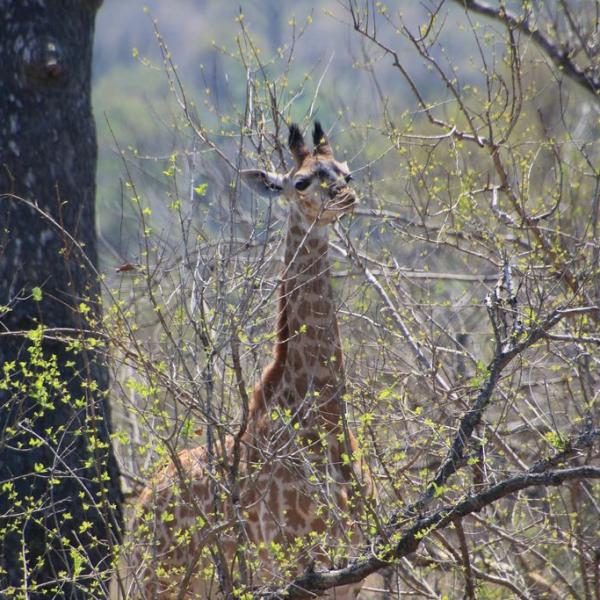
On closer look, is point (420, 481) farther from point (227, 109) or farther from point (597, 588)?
point (227, 109)

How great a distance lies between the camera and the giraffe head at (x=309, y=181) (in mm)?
5996

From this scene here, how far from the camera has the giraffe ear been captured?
616cm

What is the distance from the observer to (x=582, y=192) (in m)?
11.6

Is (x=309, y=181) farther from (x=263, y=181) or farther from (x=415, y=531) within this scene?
(x=415, y=531)

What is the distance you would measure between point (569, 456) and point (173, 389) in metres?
1.51

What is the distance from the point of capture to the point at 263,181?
6.23 metres

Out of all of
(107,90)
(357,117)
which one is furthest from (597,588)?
(107,90)

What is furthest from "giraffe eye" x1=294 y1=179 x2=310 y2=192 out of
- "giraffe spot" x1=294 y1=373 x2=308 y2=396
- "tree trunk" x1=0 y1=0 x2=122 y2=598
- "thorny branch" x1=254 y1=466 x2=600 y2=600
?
"thorny branch" x1=254 y1=466 x2=600 y2=600

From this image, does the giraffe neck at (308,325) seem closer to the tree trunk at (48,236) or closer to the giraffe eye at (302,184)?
the giraffe eye at (302,184)

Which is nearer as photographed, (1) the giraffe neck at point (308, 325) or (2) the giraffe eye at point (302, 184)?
(1) the giraffe neck at point (308, 325)

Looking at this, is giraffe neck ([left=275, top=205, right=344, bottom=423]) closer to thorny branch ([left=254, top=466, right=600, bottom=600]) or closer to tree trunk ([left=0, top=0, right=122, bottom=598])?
tree trunk ([left=0, top=0, right=122, bottom=598])

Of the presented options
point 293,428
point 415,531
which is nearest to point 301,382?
point 293,428

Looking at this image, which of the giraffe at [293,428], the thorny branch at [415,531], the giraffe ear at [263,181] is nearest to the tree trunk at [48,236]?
the giraffe at [293,428]

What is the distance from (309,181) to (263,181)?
261mm
